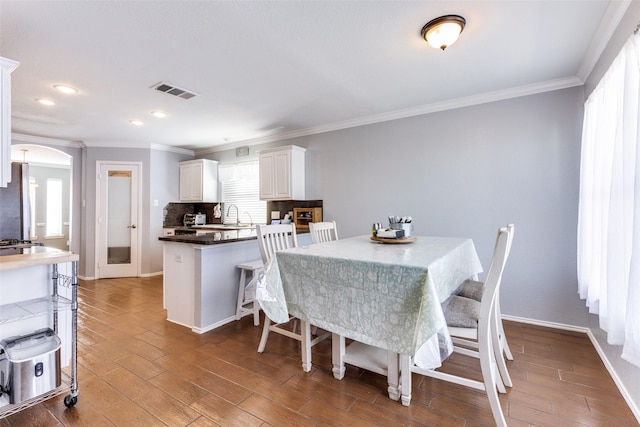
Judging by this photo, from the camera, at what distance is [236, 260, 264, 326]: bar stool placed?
301 cm

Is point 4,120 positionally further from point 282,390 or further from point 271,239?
point 282,390

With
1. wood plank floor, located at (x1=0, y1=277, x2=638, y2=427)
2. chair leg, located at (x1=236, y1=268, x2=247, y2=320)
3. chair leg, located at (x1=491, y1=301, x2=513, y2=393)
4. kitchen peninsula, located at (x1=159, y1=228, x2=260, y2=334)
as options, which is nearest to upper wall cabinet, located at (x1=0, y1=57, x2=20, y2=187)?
kitchen peninsula, located at (x1=159, y1=228, x2=260, y2=334)

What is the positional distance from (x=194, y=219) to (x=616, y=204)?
19.4ft

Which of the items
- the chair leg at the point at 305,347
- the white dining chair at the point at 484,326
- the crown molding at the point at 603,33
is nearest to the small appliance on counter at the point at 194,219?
the chair leg at the point at 305,347

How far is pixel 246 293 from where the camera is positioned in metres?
3.23

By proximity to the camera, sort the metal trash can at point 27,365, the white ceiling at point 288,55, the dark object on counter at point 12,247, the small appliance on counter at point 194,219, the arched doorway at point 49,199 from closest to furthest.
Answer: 1. the metal trash can at point 27,365
2. the white ceiling at point 288,55
3. the dark object on counter at point 12,247
4. the small appliance on counter at point 194,219
5. the arched doorway at point 49,199

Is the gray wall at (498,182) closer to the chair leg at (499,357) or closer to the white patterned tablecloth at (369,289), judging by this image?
the white patterned tablecloth at (369,289)

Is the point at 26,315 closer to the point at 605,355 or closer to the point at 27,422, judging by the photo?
the point at 27,422

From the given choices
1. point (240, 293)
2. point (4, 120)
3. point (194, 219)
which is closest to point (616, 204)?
point (240, 293)

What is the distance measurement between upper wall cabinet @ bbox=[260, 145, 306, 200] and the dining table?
2.34 meters

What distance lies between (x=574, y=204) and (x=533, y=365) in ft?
5.41

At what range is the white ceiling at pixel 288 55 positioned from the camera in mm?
1836

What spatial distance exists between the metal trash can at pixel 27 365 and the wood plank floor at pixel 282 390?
207 mm

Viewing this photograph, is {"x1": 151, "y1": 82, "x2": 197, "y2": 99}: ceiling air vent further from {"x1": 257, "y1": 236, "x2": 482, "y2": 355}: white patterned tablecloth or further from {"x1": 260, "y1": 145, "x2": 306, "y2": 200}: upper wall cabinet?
{"x1": 257, "y1": 236, "x2": 482, "y2": 355}: white patterned tablecloth
